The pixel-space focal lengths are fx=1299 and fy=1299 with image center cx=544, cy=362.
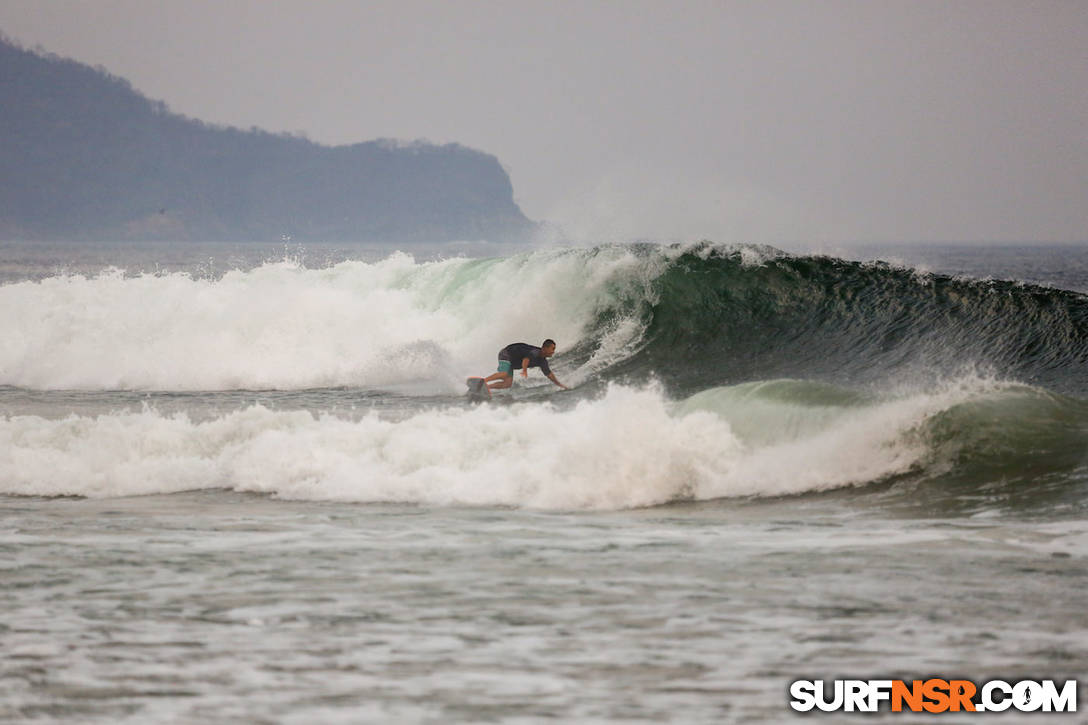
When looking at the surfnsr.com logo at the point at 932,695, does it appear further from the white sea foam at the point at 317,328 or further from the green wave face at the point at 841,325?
the white sea foam at the point at 317,328

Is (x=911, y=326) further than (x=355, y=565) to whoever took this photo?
Yes

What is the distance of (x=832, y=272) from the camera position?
2123cm

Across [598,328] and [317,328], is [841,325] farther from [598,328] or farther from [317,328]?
[317,328]

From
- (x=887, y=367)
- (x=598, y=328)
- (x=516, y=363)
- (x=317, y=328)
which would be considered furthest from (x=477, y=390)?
(x=317, y=328)

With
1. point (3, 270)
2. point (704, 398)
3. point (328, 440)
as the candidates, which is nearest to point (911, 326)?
point (704, 398)

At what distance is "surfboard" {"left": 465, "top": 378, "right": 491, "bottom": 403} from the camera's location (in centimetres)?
1627

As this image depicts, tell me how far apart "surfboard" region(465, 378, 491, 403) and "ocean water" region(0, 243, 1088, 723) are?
0.57 ft

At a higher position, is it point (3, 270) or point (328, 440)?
point (3, 270)

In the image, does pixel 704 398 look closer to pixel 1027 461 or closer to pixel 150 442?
pixel 1027 461

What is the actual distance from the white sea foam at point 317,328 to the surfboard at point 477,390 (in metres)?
1.37

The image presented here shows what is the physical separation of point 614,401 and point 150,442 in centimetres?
420

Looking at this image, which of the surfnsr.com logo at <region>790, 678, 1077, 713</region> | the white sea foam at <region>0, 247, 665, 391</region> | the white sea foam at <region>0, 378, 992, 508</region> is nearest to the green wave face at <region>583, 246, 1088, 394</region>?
the white sea foam at <region>0, 247, 665, 391</region>

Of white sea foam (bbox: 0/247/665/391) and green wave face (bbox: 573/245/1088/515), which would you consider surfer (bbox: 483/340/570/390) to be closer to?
white sea foam (bbox: 0/247/665/391)

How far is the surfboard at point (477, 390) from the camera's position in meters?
16.3
